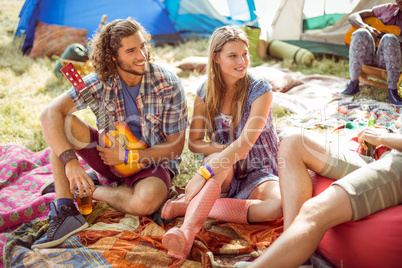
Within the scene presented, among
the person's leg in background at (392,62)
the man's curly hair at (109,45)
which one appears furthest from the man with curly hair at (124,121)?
the person's leg in background at (392,62)

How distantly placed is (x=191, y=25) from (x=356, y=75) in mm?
3388

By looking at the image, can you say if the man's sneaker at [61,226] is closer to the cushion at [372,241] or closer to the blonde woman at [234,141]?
the blonde woman at [234,141]

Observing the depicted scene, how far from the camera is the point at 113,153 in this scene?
247 cm

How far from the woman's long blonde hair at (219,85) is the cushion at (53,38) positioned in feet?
13.2

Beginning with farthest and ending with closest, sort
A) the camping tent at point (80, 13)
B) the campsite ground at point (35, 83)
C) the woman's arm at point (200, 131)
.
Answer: the camping tent at point (80, 13)
the campsite ground at point (35, 83)
the woman's arm at point (200, 131)

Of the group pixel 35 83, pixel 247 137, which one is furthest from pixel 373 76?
pixel 35 83

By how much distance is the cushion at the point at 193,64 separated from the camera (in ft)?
17.5

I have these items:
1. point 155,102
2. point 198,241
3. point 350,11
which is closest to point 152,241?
point 198,241

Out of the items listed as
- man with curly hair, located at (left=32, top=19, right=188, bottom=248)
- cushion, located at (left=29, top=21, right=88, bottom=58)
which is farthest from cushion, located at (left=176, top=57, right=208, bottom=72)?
man with curly hair, located at (left=32, top=19, right=188, bottom=248)

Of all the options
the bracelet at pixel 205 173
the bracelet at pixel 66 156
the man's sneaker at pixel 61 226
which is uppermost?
the bracelet at pixel 66 156

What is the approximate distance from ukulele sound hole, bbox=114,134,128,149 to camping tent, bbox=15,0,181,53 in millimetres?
4102

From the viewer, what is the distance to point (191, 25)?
673cm

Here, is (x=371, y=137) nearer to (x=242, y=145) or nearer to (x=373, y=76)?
(x=242, y=145)

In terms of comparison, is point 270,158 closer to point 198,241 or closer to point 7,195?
point 198,241
